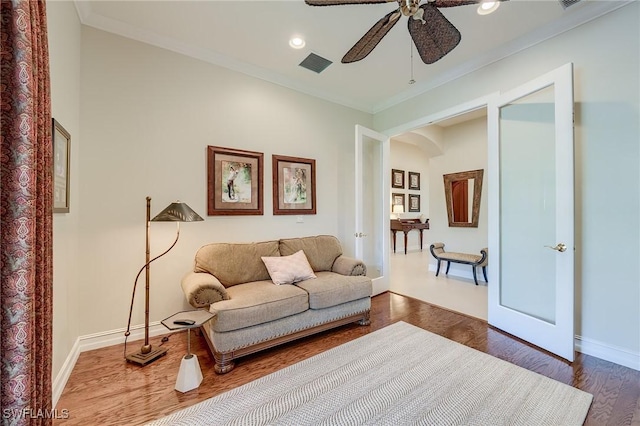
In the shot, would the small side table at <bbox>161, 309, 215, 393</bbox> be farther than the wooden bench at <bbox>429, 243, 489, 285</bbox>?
No

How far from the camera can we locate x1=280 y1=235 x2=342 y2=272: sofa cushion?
10.8 ft

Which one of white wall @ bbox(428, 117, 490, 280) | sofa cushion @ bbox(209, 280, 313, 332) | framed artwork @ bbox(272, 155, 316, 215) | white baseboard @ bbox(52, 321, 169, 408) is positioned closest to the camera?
white baseboard @ bbox(52, 321, 169, 408)

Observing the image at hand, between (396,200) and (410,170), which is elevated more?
(410,170)

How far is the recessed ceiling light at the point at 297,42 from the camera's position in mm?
2757

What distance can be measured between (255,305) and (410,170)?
7196 mm

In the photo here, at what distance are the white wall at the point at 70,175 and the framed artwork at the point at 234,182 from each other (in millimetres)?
1113

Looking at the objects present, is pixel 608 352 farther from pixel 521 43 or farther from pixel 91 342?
pixel 91 342

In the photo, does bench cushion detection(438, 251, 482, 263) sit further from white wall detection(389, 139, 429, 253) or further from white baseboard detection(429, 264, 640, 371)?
white wall detection(389, 139, 429, 253)

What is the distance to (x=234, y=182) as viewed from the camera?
313cm

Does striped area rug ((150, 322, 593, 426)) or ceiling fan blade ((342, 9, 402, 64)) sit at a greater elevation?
ceiling fan blade ((342, 9, 402, 64))

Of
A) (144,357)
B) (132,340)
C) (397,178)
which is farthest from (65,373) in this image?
(397,178)

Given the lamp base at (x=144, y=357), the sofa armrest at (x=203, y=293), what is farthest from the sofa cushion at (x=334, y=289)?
the lamp base at (x=144, y=357)

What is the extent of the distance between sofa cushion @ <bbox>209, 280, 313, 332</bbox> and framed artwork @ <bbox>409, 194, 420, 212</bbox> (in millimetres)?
6562

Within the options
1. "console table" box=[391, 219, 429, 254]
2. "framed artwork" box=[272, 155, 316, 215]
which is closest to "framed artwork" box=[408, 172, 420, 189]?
"console table" box=[391, 219, 429, 254]
